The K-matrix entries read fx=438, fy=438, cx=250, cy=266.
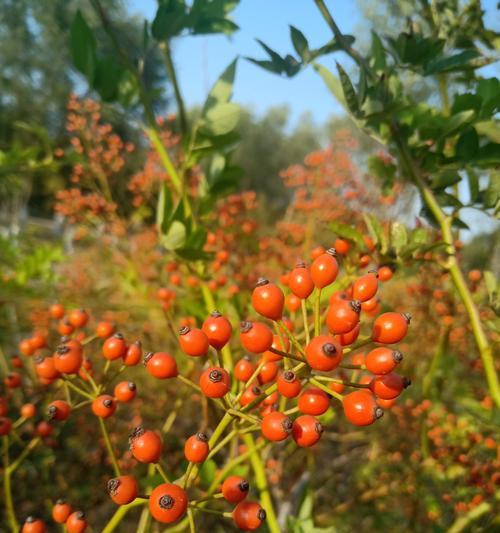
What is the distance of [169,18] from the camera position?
131cm

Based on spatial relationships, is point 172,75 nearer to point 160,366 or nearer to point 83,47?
point 83,47

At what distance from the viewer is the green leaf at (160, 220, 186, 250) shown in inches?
48.4

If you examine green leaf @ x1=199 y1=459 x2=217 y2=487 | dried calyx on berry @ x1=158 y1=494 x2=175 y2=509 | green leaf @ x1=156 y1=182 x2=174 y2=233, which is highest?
green leaf @ x1=156 y1=182 x2=174 y2=233

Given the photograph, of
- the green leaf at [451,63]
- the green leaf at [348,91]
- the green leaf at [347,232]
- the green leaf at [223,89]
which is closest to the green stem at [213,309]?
the green leaf at [347,232]

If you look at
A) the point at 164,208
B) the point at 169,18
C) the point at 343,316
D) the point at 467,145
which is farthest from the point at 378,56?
the point at 343,316

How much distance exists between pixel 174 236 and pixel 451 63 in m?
0.87

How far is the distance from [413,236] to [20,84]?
81.8 feet

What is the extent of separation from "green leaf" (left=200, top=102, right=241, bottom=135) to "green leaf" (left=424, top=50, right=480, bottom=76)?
0.56 metres

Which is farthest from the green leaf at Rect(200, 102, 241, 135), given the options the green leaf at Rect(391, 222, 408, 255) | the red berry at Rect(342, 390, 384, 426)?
the red berry at Rect(342, 390, 384, 426)

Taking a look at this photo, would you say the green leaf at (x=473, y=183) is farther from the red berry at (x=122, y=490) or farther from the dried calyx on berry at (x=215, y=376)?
the red berry at (x=122, y=490)

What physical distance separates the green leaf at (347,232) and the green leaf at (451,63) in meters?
0.48

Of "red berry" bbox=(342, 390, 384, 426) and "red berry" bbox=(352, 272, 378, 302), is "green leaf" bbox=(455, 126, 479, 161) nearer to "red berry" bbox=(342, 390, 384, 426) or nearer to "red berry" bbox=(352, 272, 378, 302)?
"red berry" bbox=(352, 272, 378, 302)

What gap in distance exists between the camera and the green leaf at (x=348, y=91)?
100 centimetres

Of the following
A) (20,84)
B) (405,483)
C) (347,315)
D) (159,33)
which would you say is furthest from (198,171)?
(20,84)
